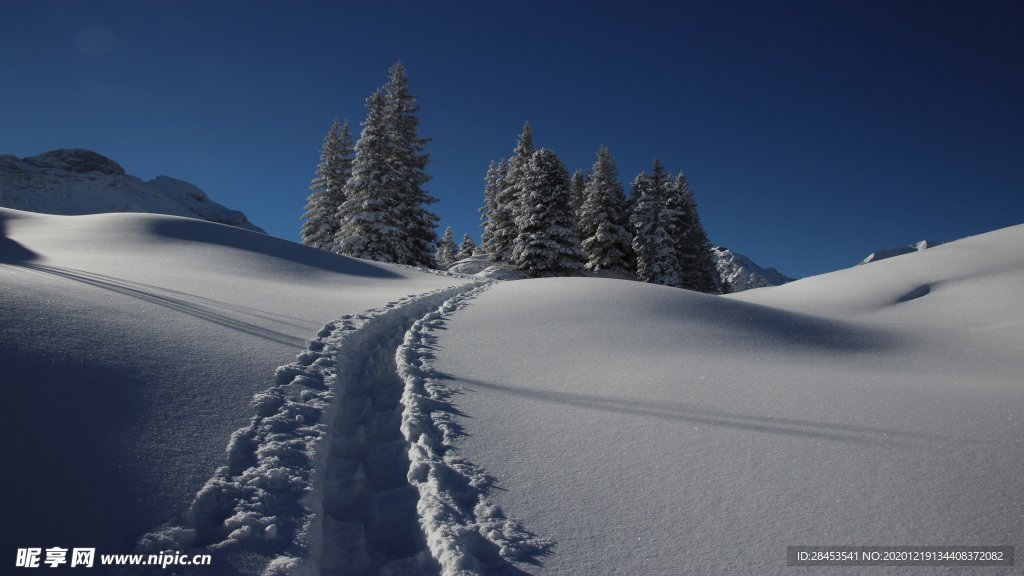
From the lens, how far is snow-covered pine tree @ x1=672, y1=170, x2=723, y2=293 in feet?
95.9

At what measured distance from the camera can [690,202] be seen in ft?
101

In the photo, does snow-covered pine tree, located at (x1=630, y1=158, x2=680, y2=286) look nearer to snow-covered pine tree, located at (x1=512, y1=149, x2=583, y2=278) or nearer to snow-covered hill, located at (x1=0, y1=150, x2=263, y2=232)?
snow-covered pine tree, located at (x1=512, y1=149, x2=583, y2=278)

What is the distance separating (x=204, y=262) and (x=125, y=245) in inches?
→ 131

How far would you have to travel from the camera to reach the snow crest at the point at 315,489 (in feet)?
Result: 8.26

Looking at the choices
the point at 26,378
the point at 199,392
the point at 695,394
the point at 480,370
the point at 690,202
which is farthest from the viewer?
the point at 690,202

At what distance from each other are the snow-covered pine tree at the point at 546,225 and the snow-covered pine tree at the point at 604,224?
3905 millimetres

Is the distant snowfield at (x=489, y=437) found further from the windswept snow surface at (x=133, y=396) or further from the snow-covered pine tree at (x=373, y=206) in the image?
the snow-covered pine tree at (x=373, y=206)

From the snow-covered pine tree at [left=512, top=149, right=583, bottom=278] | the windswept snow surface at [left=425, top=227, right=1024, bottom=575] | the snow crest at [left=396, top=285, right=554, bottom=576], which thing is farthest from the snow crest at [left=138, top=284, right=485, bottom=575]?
the snow-covered pine tree at [left=512, top=149, right=583, bottom=278]

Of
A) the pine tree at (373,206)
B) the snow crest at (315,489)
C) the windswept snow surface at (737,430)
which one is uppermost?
the pine tree at (373,206)

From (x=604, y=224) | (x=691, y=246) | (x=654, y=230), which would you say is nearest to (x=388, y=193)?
(x=604, y=224)

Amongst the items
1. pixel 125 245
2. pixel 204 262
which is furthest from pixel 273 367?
pixel 125 245

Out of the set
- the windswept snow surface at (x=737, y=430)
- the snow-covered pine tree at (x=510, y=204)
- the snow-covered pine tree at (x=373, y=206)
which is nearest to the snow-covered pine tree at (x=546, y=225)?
the snow-covered pine tree at (x=510, y=204)

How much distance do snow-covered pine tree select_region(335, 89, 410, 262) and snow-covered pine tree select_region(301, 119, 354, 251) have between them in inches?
171

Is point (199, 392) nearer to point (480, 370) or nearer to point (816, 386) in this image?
point (480, 370)
